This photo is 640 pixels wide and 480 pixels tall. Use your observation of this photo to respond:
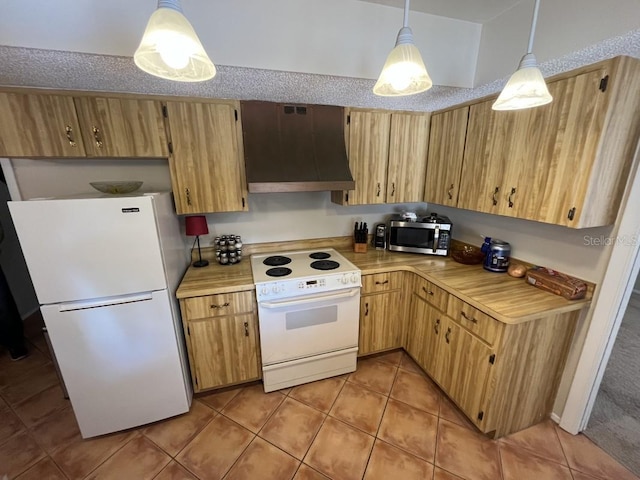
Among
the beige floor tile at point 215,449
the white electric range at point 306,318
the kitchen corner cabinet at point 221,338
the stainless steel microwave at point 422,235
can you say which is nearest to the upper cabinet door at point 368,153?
the stainless steel microwave at point 422,235

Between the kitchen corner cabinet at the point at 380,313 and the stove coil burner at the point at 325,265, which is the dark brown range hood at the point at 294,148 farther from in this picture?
the kitchen corner cabinet at the point at 380,313

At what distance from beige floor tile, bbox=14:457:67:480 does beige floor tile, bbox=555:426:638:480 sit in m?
3.06

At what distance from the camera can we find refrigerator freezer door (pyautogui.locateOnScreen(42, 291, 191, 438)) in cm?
154

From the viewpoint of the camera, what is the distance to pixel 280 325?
1.96 meters

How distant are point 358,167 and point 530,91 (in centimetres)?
131

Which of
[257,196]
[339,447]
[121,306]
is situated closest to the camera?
[121,306]

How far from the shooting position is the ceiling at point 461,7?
5.19 ft

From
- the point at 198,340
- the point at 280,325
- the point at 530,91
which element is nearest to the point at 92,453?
the point at 198,340

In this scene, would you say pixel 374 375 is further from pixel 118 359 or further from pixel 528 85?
pixel 528 85

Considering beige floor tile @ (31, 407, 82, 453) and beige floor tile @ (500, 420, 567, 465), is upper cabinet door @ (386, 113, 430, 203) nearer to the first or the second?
beige floor tile @ (500, 420, 567, 465)

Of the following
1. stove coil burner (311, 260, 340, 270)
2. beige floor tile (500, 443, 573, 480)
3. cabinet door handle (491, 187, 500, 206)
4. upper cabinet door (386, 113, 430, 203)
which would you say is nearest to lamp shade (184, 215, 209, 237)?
stove coil burner (311, 260, 340, 270)

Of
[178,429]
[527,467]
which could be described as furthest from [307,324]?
[527,467]

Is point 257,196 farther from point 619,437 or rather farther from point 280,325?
point 619,437

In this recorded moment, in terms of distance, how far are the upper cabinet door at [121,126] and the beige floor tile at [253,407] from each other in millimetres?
1923
